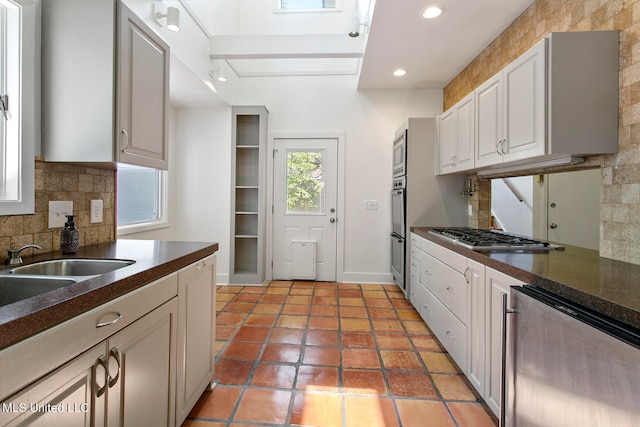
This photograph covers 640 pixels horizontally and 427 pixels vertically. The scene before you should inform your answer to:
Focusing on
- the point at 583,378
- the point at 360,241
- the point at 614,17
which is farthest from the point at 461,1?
the point at 360,241

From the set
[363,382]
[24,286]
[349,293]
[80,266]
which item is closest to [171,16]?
[80,266]

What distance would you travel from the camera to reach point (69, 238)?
1.44 metres

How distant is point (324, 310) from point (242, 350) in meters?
1.01

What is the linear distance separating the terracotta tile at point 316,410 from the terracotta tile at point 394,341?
730 millimetres

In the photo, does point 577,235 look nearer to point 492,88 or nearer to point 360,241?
point 492,88

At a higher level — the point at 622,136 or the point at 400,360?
the point at 622,136

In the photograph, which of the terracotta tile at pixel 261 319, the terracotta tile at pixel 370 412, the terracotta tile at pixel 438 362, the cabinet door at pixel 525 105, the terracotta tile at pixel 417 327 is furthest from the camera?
the terracotta tile at pixel 261 319

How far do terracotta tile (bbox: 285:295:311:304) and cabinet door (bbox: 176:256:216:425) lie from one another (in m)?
1.57

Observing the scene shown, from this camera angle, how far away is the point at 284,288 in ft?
12.2

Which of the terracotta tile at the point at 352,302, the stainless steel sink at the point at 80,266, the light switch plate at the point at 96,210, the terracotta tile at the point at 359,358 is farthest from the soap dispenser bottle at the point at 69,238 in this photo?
the terracotta tile at the point at 352,302

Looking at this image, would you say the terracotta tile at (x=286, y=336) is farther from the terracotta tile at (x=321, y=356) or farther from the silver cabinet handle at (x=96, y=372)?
the silver cabinet handle at (x=96, y=372)

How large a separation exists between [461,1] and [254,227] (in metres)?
3.24

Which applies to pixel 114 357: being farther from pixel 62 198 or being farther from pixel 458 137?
pixel 458 137

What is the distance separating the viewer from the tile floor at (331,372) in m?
1.56
